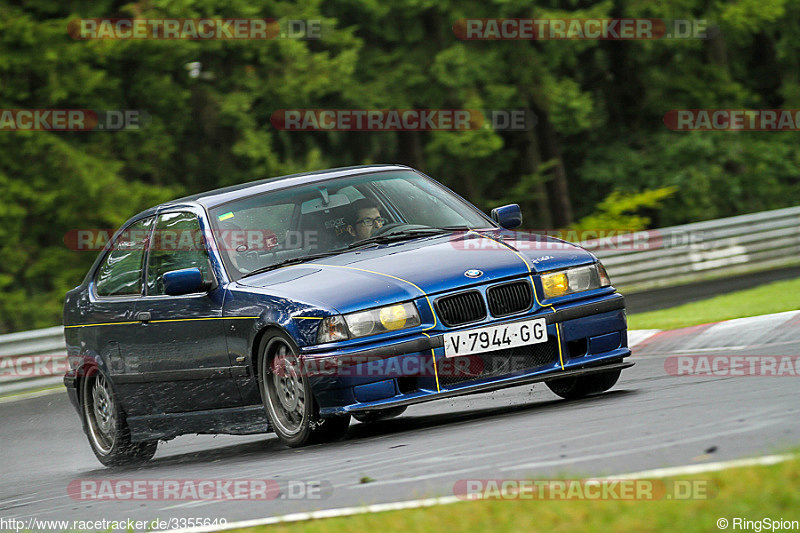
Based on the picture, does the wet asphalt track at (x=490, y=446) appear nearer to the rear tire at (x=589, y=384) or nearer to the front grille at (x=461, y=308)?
the rear tire at (x=589, y=384)

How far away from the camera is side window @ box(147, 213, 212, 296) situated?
8375mm

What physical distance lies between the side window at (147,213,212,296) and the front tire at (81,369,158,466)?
926 mm

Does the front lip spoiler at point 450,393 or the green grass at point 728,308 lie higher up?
the front lip spoiler at point 450,393

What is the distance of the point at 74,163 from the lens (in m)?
24.5

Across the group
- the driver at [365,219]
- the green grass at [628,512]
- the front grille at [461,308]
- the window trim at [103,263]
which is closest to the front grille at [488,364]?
the front grille at [461,308]

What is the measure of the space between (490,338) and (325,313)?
0.94 meters

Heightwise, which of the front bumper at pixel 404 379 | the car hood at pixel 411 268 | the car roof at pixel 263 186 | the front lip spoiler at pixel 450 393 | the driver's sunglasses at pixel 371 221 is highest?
the car roof at pixel 263 186

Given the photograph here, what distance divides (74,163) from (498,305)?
734 inches

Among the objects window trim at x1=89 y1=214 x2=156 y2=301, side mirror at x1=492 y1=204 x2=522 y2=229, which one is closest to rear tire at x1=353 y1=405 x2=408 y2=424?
side mirror at x1=492 y1=204 x2=522 y2=229

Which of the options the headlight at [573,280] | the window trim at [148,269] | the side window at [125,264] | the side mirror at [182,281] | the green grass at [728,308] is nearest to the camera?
the headlight at [573,280]

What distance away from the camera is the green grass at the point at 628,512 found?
12.1 ft

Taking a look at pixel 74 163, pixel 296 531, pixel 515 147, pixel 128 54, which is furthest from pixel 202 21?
pixel 296 531

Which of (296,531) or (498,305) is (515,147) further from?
(296,531)

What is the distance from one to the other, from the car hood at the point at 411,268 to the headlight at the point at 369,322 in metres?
0.05
